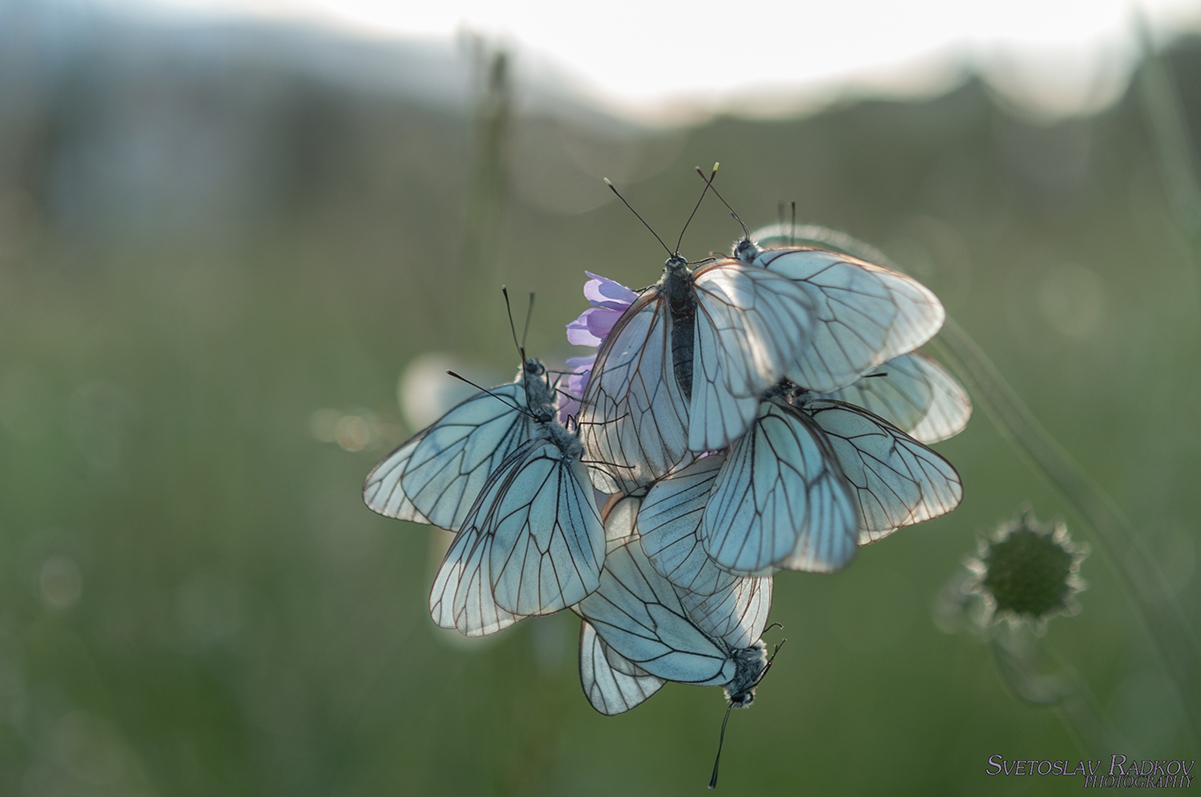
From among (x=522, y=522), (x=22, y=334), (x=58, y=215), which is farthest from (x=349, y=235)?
(x=522, y=522)

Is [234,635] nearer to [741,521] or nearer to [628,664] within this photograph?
[628,664]

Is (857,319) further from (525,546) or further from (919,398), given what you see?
(525,546)

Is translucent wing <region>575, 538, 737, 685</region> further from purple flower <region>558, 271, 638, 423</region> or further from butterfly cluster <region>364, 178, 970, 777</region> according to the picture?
purple flower <region>558, 271, 638, 423</region>

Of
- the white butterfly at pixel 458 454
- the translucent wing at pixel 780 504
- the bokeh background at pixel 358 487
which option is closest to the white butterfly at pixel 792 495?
the translucent wing at pixel 780 504

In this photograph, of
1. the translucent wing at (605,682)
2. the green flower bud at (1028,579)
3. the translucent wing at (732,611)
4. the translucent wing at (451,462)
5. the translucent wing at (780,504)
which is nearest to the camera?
the translucent wing at (780,504)

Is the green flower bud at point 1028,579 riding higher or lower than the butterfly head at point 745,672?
higher

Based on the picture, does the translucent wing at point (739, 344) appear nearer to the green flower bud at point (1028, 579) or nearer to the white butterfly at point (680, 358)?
the white butterfly at point (680, 358)
